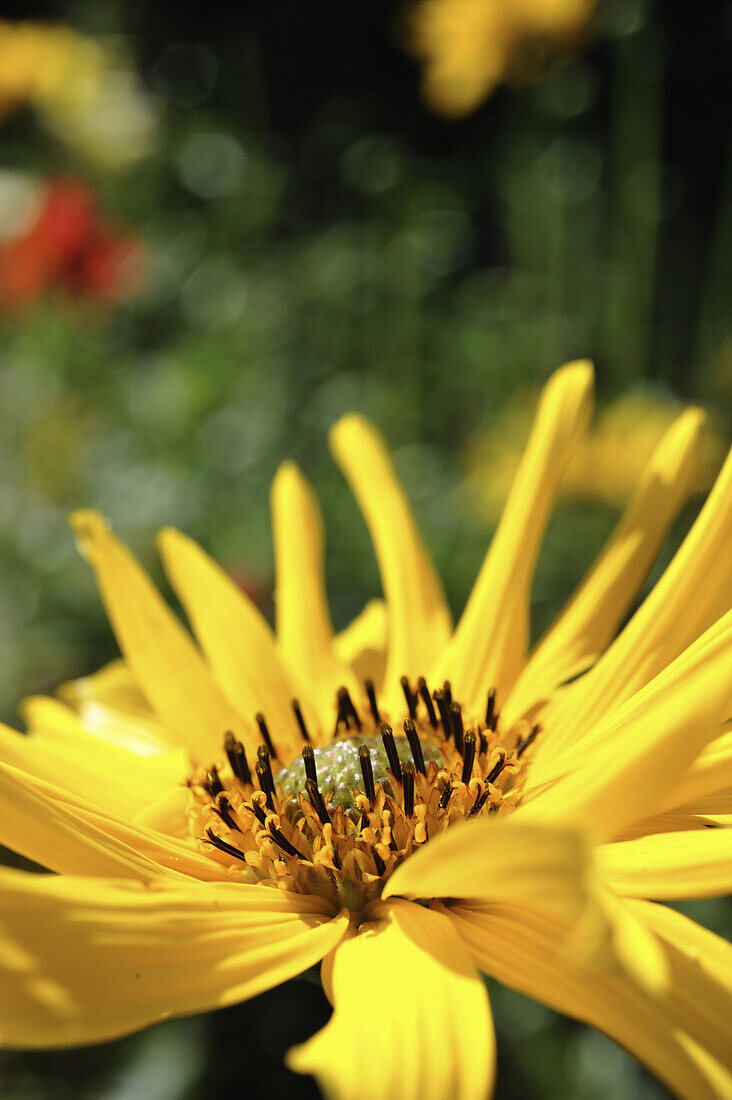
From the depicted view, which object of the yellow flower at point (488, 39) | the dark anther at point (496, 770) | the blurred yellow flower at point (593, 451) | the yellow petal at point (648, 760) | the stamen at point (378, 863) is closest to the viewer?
the yellow petal at point (648, 760)

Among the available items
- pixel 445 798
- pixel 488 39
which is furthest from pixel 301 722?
pixel 488 39

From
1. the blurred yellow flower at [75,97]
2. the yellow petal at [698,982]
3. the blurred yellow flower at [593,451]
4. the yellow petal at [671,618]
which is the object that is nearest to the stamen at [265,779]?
the yellow petal at [671,618]

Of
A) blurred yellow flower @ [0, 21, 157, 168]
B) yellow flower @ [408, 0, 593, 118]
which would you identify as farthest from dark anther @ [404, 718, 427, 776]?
blurred yellow flower @ [0, 21, 157, 168]

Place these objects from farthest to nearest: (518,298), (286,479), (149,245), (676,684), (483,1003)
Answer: (149,245), (518,298), (286,479), (676,684), (483,1003)

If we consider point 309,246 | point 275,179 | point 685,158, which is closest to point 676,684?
point 309,246

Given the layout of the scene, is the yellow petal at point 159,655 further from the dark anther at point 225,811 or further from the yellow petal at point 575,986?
the yellow petal at point 575,986

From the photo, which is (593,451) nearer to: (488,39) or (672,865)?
(488,39)

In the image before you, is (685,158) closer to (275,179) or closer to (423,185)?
(423,185)
